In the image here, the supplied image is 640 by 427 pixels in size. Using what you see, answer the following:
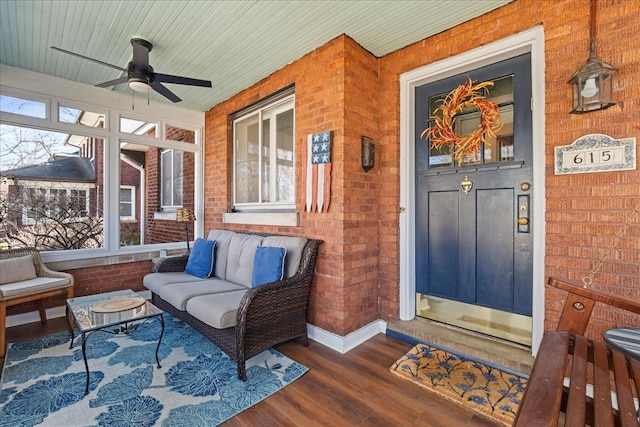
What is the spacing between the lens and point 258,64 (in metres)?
3.21

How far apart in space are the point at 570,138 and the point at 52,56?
4.68 m

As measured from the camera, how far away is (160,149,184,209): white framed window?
190 inches

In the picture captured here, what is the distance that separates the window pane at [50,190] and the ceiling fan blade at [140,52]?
1.69m

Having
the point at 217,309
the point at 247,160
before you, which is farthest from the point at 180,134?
the point at 217,309

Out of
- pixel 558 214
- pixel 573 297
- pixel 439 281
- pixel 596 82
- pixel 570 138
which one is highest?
pixel 596 82

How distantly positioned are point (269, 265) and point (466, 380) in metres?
1.77

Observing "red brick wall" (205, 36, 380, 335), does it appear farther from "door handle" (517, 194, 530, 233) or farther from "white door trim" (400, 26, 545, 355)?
"door handle" (517, 194, 530, 233)

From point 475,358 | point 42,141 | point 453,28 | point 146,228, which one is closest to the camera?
point 475,358

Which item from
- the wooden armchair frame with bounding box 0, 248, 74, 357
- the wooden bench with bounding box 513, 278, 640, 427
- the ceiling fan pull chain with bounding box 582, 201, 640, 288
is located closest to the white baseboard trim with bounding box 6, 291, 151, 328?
the wooden armchair frame with bounding box 0, 248, 74, 357

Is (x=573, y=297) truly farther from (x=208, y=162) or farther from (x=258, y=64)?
(x=208, y=162)

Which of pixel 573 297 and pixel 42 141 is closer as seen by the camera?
pixel 573 297

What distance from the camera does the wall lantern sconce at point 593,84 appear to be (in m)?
1.79

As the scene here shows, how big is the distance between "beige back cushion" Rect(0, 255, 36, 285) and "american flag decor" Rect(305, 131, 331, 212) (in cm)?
305

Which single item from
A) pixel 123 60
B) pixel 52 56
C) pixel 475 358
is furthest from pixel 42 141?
pixel 475 358
